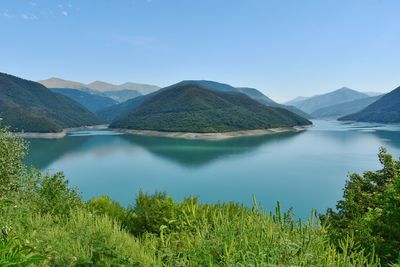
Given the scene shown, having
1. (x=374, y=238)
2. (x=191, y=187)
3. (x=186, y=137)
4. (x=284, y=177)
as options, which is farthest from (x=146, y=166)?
(x=374, y=238)

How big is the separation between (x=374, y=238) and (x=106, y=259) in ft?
41.3

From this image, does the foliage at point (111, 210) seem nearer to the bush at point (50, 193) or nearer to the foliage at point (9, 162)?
the bush at point (50, 193)

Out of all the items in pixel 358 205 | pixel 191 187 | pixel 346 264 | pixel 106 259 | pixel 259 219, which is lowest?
pixel 191 187

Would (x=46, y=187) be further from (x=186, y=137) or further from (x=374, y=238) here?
(x=186, y=137)

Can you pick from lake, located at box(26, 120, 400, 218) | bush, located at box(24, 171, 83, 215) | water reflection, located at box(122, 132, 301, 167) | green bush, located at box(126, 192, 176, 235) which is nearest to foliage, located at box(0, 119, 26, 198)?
bush, located at box(24, 171, 83, 215)

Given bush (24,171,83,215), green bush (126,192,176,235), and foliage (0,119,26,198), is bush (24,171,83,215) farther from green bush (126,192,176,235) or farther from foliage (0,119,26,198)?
green bush (126,192,176,235)

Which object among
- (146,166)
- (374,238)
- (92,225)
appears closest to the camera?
(92,225)

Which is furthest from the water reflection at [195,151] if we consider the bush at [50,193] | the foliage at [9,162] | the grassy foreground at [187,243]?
the grassy foreground at [187,243]

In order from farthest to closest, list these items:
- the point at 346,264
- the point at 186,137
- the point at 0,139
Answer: the point at 186,137 < the point at 0,139 < the point at 346,264

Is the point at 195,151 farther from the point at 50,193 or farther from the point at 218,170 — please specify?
the point at 50,193

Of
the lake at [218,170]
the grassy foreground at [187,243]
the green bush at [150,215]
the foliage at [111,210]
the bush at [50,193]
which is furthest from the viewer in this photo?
the lake at [218,170]

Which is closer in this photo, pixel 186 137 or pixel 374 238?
pixel 374 238

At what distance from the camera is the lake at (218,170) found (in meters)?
73.8

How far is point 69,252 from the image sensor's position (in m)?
8.13
